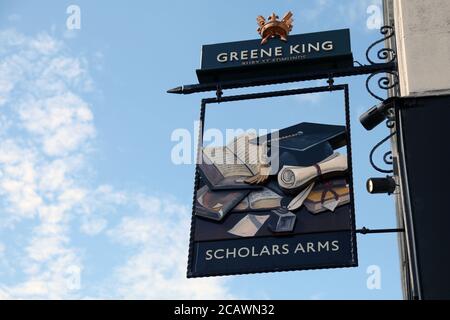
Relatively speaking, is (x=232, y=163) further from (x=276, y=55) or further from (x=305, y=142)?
(x=276, y=55)

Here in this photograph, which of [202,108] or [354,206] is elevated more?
[202,108]

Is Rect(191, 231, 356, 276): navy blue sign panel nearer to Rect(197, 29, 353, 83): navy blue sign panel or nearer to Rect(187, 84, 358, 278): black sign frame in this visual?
Rect(187, 84, 358, 278): black sign frame

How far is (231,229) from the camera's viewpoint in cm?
879

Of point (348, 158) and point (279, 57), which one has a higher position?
point (279, 57)

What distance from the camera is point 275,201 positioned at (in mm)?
8906

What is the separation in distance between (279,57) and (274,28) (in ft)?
1.61

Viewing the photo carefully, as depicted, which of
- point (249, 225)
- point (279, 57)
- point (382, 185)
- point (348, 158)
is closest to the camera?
point (382, 185)

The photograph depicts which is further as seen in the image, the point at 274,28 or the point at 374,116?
the point at 274,28

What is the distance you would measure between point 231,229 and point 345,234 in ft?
4.10

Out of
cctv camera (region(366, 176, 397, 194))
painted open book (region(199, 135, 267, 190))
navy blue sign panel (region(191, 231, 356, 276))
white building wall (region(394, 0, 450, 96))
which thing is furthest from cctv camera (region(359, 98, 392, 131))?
painted open book (region(199, 135, 267, 190))

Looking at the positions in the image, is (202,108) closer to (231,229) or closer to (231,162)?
(231,162)

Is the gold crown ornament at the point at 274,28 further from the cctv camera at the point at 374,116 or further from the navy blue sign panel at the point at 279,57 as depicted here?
the cctv camera at the point at 374,116

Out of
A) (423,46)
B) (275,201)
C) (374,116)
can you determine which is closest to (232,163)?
(275,201)
